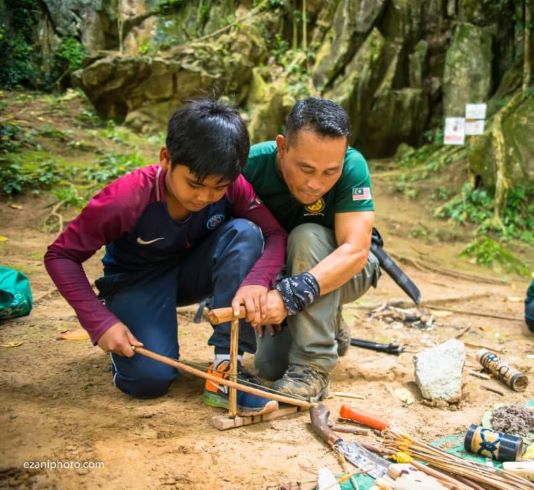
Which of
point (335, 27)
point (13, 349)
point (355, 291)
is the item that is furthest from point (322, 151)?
point (335, 27)

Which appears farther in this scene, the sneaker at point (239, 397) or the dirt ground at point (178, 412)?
the sneaker at point (239, 397)

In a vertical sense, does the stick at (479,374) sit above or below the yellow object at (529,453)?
below

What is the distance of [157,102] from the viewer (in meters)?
10.5

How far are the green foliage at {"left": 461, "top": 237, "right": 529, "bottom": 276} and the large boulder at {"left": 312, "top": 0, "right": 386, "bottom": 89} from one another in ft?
17.6

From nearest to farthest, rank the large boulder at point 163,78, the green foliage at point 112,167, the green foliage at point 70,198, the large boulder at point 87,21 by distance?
1. the green foliage at point 70,198
2. the green foliage at point 112,167
3. the large boulder at point 163,78
4. the large boulder at point 87,21

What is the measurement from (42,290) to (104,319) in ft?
6.89

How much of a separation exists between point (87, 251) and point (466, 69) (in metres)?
9.34

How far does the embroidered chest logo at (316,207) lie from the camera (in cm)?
248

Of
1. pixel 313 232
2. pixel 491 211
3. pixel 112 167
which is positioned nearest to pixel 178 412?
pixel 313 232

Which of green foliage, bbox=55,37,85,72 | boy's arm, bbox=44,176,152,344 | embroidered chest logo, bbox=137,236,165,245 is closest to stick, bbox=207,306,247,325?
boy's arm, bbox=44,176,152,344

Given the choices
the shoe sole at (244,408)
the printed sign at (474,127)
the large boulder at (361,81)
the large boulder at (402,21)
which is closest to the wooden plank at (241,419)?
the shoe sole at (244,408)

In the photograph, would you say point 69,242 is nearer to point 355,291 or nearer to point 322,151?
point 322,151

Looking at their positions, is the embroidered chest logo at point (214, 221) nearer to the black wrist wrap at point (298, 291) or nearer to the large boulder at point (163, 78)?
the black wrist wrap at point (298, 291)

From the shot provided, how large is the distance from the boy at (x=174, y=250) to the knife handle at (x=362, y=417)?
0.31 m
